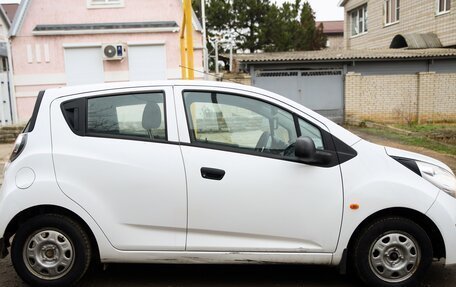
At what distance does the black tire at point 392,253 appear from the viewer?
3719mm

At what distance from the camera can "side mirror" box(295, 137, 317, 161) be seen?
11.8ft

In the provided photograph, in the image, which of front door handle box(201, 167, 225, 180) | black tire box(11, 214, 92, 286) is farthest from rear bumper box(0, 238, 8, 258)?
front door handle box(201, 167, 225, 180)

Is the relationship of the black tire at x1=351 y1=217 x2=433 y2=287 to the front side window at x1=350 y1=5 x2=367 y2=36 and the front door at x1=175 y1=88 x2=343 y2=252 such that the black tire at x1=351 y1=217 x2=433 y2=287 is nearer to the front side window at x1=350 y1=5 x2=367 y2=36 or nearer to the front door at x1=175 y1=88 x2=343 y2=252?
the front door at x1=175 y1=88 x2=343 y2=252

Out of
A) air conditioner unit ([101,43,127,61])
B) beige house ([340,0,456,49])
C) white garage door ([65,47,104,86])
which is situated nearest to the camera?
air conditioner unit ([101,43,127,61])

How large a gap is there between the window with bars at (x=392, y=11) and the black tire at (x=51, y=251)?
23.6m

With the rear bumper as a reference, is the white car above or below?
above

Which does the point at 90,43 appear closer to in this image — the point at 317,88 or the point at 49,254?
the point at 317,88

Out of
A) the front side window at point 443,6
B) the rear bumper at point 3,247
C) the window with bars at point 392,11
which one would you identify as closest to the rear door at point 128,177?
the rear bumper at point 3,247

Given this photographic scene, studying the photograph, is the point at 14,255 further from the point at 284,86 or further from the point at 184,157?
the point at 284,86

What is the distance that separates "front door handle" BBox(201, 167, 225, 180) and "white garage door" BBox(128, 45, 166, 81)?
1243cm

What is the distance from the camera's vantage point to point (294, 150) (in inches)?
147

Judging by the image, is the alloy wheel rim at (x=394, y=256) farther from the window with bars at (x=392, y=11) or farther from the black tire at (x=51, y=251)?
the window with bars at (x=392, y=11)

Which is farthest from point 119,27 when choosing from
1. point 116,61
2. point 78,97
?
point 78,97

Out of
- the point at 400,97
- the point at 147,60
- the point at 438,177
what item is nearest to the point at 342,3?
the point at 400,97
